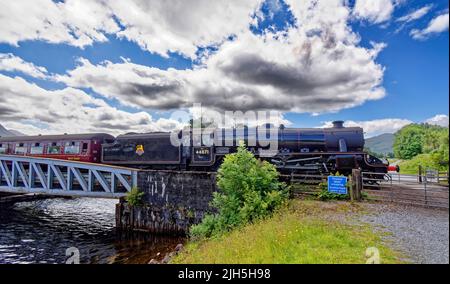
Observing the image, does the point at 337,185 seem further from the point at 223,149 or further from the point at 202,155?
the point at 202,155

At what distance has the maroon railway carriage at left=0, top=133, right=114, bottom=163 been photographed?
18328 millimetres

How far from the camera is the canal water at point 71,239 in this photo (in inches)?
427

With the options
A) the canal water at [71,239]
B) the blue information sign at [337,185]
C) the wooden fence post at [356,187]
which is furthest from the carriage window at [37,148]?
the wooden fence post at [356,187]

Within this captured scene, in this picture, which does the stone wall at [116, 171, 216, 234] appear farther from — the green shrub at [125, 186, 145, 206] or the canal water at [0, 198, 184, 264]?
the canal water at [0, 198, 184, 264]

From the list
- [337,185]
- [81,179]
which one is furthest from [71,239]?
[337,185]

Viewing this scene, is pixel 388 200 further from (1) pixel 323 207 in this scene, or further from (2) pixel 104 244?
(2) pixel 104 244

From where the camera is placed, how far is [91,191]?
619 inches

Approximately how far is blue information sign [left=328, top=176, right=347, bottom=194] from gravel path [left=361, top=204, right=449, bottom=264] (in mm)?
1098

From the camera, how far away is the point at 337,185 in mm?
10305

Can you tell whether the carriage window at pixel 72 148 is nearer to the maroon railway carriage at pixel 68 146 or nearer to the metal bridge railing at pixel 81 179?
the maroon railway carriage at pixel 68 146

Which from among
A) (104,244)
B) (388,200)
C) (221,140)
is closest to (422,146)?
(388,200)
